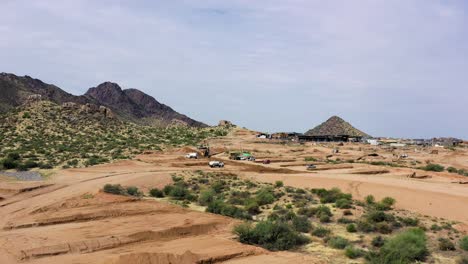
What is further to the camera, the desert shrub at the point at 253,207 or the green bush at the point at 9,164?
the green bush at the point at 9,164

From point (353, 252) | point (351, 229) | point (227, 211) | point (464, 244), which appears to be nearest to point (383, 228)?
point (351, 229)

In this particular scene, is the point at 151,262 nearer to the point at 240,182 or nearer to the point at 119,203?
the point at 119,203

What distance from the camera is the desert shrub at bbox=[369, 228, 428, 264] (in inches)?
773

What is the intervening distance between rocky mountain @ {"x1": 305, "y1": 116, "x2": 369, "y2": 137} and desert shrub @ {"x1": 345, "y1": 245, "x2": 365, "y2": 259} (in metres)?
163

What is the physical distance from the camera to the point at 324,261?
1989 centimetres

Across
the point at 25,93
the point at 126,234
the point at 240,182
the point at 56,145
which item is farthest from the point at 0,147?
the point at 25,93

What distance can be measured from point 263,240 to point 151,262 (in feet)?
21.0

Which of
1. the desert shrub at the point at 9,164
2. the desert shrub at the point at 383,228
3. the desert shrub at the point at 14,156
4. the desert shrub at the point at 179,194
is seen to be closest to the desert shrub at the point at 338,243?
the desert shrub at the point at 383,228

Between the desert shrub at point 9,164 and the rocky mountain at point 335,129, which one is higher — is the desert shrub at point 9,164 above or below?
below

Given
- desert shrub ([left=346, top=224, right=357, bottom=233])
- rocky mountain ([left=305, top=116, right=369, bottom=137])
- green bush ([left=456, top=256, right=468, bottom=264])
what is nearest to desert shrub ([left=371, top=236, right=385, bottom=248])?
desert shrub ([left=346, top=224, right=357, bottom=233])

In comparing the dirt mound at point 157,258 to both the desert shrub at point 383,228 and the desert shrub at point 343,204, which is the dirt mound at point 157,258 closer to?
the desert shrub at point 383,228

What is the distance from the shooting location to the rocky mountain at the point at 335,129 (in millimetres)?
184125

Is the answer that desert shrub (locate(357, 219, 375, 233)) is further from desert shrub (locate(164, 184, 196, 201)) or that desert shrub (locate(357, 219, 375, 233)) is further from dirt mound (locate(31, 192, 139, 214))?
dirt mound (locate(31, 192, 139, 214))

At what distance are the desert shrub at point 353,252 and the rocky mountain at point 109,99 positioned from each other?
371 ft
